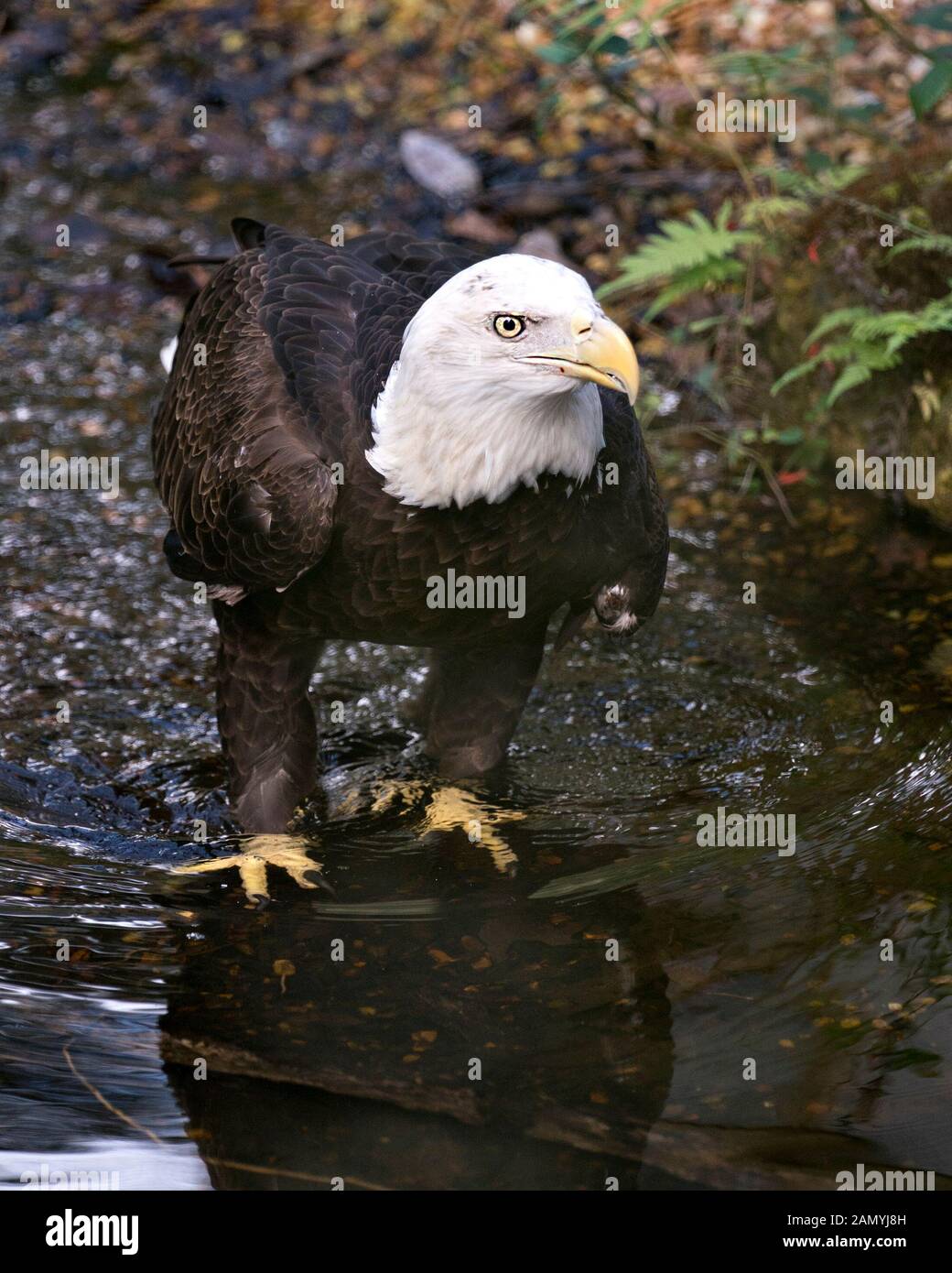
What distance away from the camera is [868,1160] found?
3049 millimetres

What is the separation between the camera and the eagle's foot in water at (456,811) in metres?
4.16

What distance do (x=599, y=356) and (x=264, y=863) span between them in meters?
1.69

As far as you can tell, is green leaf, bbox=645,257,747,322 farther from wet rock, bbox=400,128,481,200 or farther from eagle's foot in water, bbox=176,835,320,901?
eagle's foot in water, bbox=176,835,320,901

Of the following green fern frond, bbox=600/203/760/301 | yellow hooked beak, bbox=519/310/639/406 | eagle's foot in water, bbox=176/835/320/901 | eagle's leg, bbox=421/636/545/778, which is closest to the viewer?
yellow hooked beak, bbox=519/310/639/406

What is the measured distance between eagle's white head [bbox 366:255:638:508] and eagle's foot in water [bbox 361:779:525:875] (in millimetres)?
1035

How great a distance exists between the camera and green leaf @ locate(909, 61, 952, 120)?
5418 mm

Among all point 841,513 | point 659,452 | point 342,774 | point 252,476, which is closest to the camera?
point 252,476

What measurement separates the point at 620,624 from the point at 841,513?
6.13ft

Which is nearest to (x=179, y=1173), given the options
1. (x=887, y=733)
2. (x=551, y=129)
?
(x=887, y=733)

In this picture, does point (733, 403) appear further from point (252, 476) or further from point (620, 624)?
point (252, 476)

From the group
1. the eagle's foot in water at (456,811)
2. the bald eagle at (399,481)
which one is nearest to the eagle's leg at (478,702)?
the bald eagle at (399,481)

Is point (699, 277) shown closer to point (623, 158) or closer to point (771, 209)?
point (771, 209)

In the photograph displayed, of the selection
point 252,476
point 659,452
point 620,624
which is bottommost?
point 620,624

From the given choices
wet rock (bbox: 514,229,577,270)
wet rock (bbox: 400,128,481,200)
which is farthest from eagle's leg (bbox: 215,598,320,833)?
wet rock (bbox: 400,128,481,200)
